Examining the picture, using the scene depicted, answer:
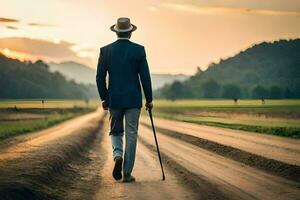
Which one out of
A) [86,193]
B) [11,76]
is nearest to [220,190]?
[86,193]

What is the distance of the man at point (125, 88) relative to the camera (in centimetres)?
1046

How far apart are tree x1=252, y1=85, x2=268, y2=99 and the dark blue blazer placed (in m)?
173

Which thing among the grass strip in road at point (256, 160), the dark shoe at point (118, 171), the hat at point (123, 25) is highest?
the hat at point (123, 25)

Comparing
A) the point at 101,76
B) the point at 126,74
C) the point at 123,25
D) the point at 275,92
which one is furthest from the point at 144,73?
the point at 275,92

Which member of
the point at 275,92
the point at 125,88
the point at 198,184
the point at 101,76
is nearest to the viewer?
the point at 198,184

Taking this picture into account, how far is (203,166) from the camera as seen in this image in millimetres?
13055

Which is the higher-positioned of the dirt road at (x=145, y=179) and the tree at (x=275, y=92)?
the tree at (x=275, y=92)

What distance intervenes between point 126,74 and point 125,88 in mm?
269

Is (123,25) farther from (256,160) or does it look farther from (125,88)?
(256,160)

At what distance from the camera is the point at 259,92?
188m

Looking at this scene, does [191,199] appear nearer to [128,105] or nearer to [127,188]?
[127,188]

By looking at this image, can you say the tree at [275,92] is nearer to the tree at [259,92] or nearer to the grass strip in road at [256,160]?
the tree at [259,92]

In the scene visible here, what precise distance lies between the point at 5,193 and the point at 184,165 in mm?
5684

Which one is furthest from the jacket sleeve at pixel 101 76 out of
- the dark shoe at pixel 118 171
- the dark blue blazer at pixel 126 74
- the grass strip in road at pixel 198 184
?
the grass strip in road at pixel 198 184
